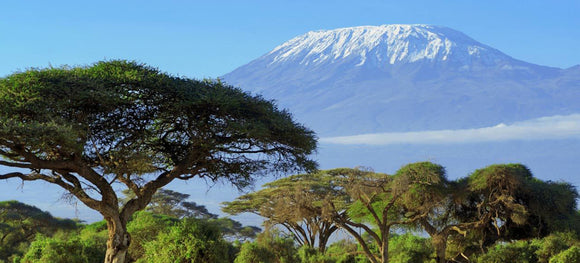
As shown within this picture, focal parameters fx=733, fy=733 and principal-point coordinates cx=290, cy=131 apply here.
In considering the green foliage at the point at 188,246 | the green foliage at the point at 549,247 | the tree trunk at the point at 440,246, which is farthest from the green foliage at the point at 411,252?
the green foliage at the point at 188,246

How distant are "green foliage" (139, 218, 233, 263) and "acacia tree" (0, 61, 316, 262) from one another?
1.83m

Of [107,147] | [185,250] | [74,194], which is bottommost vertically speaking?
[185,250]

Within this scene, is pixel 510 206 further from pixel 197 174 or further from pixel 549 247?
pixel 197 174

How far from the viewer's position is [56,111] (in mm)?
22312

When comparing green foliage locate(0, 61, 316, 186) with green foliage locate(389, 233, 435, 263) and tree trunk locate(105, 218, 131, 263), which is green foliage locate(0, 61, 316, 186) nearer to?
tree trunk locate(105, 218, 131, 263)

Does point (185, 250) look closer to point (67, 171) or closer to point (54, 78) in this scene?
point (67, 171)

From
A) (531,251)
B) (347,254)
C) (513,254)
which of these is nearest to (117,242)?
(347,254)

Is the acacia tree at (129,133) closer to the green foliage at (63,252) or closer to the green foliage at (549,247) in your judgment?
the green foliage at (63,252)

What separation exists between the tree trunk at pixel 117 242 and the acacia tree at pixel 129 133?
0.03m

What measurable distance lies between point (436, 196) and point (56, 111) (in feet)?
60.7

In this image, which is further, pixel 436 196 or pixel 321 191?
pixel 321 191

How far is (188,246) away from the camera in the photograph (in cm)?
2127

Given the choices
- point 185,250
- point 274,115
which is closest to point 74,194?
point 185,250

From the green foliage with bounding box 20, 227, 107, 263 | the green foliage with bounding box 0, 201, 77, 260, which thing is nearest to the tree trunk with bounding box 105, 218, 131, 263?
the green foliage with bounding box 20, 227, 107, 263
